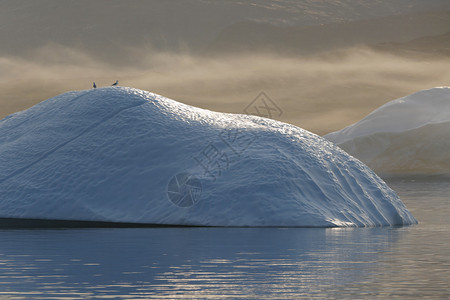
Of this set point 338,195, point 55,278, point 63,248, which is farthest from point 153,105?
point 55,278

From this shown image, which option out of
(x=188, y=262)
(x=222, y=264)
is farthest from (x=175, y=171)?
(x=222, y=264)

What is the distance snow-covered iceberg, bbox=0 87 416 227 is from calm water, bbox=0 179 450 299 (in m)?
1.62

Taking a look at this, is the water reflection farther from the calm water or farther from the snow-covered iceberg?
the snow-covered iceberg

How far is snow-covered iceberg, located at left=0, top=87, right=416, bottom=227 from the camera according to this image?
30578 millimetres

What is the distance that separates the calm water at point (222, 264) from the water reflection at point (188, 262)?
21 mm

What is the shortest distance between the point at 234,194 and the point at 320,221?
3377 millimetres

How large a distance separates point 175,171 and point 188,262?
12.8 m

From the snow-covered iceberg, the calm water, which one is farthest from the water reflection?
the snow-covered iceberg

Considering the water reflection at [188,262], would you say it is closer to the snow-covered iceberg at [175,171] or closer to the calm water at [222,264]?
the calm water at [222,264]

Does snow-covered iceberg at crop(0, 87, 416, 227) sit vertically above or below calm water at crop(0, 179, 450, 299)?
above

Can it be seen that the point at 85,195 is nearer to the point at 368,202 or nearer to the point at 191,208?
the point at 191,208

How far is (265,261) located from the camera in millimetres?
19781

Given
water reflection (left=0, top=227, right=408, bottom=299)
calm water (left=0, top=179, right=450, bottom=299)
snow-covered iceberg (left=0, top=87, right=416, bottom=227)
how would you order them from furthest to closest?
snow-covered iceberg (left=0, top=87, right=416, bottom=227)
water reflection (left=0, top=227, right=408, bottom=299)
calm water (left=0, top=179, right=450, bottom=299)

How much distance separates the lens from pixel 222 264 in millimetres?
19062
